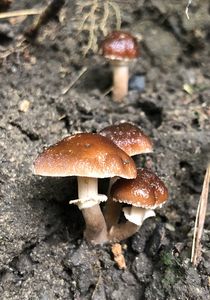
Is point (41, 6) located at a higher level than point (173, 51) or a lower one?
higher

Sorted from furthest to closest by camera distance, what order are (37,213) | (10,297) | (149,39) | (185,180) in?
(149,39) → (185,180) → (37,213) → (10,297)

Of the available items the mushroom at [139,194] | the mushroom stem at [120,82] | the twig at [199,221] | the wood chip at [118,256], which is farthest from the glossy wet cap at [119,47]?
the wood chip at [118,256]

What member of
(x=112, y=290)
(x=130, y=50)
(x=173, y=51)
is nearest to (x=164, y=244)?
(x=112, y=290)

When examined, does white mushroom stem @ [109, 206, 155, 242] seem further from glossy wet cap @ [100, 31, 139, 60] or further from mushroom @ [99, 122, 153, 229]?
glossy wet cap @ [100, 31, 139, 60]

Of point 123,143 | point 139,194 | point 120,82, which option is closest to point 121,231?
point 139,194

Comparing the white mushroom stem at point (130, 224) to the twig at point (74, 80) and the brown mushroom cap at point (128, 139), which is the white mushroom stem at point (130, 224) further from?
the twig at point (74, 80)

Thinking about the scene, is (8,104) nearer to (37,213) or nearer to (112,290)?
(37,213)
